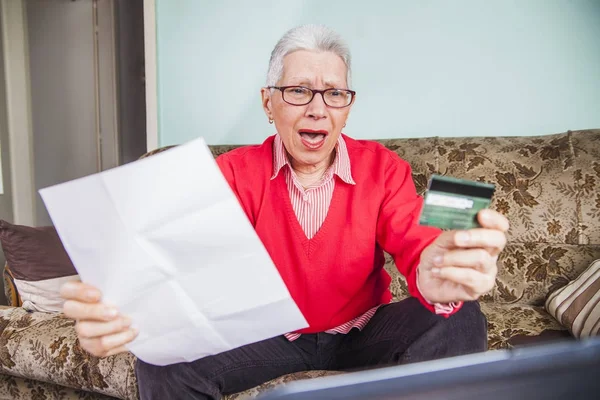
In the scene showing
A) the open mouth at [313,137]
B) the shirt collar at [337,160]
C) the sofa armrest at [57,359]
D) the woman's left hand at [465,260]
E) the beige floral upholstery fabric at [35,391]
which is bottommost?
the beige floral upholstery fabric at [35,391]

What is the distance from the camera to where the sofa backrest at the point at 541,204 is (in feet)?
5.11

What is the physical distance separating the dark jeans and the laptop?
67 cm

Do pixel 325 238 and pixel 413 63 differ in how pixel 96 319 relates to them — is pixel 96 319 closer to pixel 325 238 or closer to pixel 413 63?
pixel 325 238

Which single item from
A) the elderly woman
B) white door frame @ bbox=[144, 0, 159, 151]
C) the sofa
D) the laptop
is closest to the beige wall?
white door frame @ bbox=[144, 0, 159, 151]

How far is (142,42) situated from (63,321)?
6.43ft

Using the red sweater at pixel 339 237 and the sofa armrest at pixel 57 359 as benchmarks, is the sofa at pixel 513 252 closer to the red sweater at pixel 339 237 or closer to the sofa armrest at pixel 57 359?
the sofa armrest at pixel 57 359

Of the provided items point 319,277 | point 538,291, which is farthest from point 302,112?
point 538,291

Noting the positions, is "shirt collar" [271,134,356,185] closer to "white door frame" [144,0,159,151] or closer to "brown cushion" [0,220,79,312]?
"brown cushion" [0,220,79,312]

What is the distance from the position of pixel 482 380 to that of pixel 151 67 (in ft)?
8.94

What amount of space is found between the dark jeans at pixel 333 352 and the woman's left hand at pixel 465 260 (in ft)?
0.52

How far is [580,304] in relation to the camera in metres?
1.31

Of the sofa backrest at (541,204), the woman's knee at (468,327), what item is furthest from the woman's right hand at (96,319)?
the sofa backrest at (541,204)

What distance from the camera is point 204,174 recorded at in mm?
578

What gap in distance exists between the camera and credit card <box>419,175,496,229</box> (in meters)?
0.56
